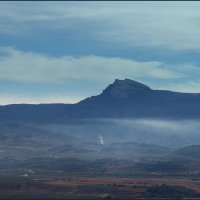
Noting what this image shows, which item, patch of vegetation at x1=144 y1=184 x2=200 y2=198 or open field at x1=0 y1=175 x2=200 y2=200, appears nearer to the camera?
open field at x1=0 y1=175 x2=200 y2=200

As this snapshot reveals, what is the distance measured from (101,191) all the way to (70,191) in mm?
7195

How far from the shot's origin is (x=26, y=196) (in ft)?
470

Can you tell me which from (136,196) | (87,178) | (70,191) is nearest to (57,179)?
(87,178)

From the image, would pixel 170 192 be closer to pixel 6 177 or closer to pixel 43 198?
pixel 43 198

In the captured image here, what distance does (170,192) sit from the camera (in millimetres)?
157625

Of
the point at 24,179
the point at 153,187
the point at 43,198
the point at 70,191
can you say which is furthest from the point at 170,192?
the point at 24,179

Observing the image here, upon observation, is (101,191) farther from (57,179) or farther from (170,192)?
(57,179)

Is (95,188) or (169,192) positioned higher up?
(95,188)

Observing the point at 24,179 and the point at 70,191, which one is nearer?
the point at 70,191

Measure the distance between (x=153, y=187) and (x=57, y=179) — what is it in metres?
37.1

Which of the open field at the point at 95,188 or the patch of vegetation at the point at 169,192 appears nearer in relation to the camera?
the open field at the point at 95,188

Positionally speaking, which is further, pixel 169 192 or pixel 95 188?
pixel 95 188

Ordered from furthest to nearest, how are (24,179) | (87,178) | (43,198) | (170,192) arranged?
(87,178) < (24,179) < (170,192) < (43,198)

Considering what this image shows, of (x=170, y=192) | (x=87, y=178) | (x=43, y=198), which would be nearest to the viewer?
(x=43, y=198)
